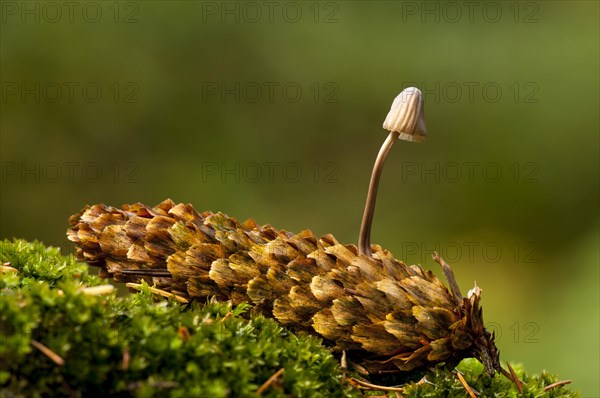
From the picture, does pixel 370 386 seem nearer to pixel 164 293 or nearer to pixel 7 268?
pixel 164 293

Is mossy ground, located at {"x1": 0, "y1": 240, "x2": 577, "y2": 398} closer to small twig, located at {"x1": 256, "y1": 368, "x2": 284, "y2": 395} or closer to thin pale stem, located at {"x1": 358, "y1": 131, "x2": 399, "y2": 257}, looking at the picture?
small twig, located at {"x1": 256, "y1": 368, "x2": 284, "y2": 395}

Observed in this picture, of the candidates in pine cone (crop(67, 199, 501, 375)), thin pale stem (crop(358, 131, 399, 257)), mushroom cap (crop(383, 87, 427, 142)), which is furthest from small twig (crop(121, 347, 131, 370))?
mushroom cap (crop(383, 87, 427, 142))

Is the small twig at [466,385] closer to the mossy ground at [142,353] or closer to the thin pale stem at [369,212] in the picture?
the mossy ground at [142,353]

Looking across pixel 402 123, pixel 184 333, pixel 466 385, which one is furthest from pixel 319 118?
pixel 184 333

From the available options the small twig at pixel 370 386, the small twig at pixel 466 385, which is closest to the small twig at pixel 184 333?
the small twig at pixel 370 386

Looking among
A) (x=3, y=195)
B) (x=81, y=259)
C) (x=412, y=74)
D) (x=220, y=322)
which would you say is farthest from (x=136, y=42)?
(x=220, y=322)

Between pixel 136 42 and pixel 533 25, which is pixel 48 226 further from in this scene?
pixel 533 25
